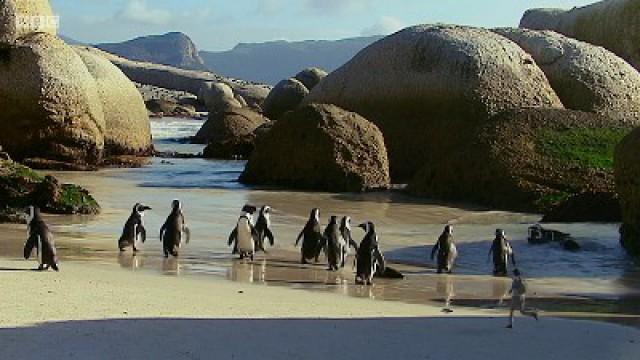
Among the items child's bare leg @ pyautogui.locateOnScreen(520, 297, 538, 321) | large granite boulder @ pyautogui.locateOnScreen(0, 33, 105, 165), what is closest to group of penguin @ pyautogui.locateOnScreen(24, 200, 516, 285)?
child's bare leg @ pyautogui.locateOnScreen(520, 297, 538, 321)

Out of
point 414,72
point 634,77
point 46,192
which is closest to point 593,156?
point 414,72

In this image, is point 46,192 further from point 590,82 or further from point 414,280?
point 590,82

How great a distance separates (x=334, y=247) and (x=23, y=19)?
16.6 m

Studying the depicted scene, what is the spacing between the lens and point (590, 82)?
27391mm

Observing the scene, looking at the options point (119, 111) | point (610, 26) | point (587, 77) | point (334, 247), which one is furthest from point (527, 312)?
point (610, 26)

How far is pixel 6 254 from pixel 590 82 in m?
18.9

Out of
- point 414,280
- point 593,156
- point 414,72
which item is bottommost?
point 414,280

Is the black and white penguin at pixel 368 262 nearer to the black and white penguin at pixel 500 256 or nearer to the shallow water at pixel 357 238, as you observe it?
the shallow water at pixel 357 238

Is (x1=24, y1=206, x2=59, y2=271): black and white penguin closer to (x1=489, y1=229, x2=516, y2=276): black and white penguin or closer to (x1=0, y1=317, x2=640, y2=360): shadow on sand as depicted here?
(x1=0, y1=317, x2=640, y2=360): shadow on sand

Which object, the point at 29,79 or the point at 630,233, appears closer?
the point at 630,233

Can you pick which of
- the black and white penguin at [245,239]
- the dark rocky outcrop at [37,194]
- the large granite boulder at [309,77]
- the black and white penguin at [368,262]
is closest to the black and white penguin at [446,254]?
the black and white penguin at [368,262]

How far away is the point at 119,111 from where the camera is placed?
3030 cm

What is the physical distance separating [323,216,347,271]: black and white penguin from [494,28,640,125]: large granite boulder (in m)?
15.7

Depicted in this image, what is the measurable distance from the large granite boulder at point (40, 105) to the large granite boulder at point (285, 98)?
21.6 metres
